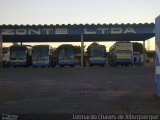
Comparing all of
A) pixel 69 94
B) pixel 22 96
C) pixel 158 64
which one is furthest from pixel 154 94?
pixel 22 96

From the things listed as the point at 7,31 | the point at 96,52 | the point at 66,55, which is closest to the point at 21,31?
the point at 7,31

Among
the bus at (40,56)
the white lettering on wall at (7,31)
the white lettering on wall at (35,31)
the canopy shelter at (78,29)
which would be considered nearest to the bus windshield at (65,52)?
the bus at (40,56)

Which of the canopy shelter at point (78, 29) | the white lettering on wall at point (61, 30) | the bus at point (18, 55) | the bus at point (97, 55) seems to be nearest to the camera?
the canopy shelter at point (78, 29)

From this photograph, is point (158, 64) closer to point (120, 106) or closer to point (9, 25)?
point (120, 106)

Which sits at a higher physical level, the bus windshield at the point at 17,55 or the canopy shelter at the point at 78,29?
the canopy shelter at the point at 78,29

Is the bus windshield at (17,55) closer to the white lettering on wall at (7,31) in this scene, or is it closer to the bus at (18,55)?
the bus at (18,55)

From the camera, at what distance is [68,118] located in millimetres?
7957

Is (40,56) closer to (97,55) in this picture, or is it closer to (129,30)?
(97,55)

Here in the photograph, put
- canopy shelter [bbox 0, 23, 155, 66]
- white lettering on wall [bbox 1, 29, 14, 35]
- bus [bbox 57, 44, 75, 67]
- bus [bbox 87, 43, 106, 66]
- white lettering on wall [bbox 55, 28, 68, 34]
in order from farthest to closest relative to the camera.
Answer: bus [bbox 87, 43, 106, 66] < bus [bbox 57, 44, 75, 67] < white lettering on wall [bbox 1, 29, 14, 35] < white lettering on wall [bbox 55, 28, 68, 34] < canopy shelter [bbox 0, 23, 155, 66]

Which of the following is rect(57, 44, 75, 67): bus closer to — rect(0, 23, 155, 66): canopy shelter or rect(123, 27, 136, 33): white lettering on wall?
rect(0, 23, 155, 66): canopy shelter

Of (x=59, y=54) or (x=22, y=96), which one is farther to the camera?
(x=59, y=54)

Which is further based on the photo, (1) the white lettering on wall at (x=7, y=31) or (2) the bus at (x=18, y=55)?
(1) the white lettering on wall at (x=7, y=31)

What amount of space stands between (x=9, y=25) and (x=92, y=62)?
10771 millimetres

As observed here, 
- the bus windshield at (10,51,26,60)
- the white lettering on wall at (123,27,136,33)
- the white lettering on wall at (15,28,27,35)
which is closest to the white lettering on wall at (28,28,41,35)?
the white lettering on wall at (15,28,27,35)
